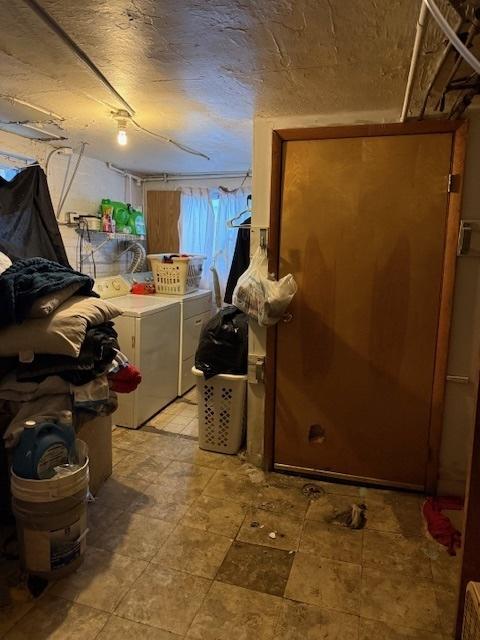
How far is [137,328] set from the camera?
298 centimetres

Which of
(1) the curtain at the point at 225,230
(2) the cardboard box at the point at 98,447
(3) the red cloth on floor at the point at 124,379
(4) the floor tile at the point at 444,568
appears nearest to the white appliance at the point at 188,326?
(1) the curtain at the point at 225,230

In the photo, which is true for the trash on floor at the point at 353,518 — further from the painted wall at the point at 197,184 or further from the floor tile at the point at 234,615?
the painted wall at the point at 197,184

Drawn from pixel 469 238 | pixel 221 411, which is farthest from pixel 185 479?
pixel 469 238

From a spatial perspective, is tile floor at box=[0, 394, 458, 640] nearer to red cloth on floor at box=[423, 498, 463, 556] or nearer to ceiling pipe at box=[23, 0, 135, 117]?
red cloth on floor at box=[423, 498, 463, 556]

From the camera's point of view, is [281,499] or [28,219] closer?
[281,499]

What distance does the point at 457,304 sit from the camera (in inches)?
87.7

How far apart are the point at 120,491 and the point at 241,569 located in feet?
2.86

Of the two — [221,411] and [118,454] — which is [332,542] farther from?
[118,454]

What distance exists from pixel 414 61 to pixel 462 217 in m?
0.96

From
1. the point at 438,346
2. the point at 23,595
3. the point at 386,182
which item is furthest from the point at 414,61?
the point at 23,595

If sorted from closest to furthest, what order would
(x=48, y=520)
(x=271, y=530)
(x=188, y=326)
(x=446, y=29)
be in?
(x=446, y=29) → (x=48, y=520) → (x=271, y=530) → (x=188, y=326)

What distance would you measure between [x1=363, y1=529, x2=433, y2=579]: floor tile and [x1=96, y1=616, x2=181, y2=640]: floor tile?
2.99 ft

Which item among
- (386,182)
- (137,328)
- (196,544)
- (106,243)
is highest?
(386,182)

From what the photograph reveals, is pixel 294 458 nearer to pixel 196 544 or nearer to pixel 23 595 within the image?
pixel 196 544
